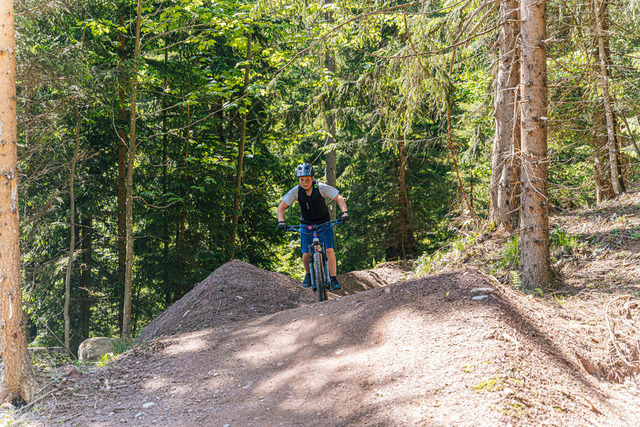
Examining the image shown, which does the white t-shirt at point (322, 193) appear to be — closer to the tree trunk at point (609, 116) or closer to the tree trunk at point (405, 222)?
the tree trunk at point (609, 116)

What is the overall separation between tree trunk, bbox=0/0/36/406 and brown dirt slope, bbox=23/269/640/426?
0.47 metres

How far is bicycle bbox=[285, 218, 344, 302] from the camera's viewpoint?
22.1ft

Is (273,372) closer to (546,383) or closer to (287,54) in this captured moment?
(546,383)

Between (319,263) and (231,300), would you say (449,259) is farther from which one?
(231,300)

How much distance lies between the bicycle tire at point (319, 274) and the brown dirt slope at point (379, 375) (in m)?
1.07

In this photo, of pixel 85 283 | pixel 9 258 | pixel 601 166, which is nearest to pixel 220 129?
pixel 85 283

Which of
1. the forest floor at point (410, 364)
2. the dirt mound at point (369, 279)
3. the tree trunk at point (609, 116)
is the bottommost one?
the dirt mound at point (369, 279)

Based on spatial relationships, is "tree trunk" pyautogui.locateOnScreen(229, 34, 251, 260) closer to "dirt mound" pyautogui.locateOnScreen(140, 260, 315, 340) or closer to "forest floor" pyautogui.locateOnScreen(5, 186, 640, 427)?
"dirt mound" pyautogui.locateOnScreen(140, 260, 315, 340)

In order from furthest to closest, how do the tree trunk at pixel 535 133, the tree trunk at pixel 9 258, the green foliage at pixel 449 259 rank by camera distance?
the green foliage at pixel 449 259 < the tree trunk at pixel 535 133 < the tree trunk at pixel 9 258

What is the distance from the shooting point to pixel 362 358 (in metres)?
4.09

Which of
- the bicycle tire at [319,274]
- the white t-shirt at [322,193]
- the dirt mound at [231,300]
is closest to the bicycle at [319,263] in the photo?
the bicycle tire at [319,274]

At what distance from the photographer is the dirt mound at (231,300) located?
24.2ft

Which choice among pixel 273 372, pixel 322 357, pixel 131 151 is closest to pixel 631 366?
pixel 322 357

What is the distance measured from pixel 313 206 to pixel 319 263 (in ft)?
2.93
